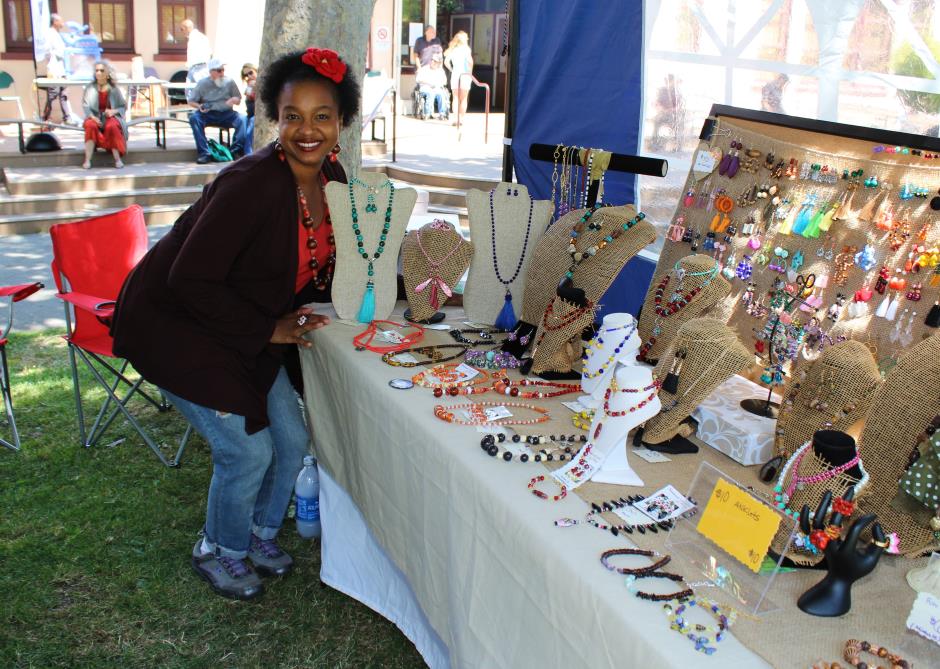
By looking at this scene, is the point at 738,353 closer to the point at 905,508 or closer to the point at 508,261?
the point at 905,508

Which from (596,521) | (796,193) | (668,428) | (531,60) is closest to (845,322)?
(796,193)

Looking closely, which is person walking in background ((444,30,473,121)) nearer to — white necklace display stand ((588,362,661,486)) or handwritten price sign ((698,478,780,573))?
white necklace display stand ((588,362,661,486))

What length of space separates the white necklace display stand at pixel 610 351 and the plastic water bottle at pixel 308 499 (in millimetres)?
1106

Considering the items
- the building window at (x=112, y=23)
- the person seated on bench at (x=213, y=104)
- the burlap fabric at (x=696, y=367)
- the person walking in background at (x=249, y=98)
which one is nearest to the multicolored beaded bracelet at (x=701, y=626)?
the burlap fabric at (x=696, y=367)

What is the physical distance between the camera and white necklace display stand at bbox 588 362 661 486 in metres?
1.75

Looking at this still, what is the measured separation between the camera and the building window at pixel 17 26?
38.4ft

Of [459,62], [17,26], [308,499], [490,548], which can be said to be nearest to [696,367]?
[490,548]

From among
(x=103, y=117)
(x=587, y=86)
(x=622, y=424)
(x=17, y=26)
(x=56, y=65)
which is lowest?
(x=622, y=424)

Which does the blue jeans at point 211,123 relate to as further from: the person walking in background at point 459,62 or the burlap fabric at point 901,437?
the burlap fabric at point 901,437

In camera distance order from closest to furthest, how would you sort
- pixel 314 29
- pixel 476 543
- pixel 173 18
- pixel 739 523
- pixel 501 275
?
pixel 739 523, pixel 476 543, pixel 501 275, pixel 314 29, pixel 173 18

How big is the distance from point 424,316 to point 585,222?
2.26ft

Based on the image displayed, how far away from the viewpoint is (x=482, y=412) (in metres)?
2.08

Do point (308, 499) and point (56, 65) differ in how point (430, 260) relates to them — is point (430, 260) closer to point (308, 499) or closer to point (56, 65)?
point (308, 499)

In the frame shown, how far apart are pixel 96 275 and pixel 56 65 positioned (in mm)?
9422
